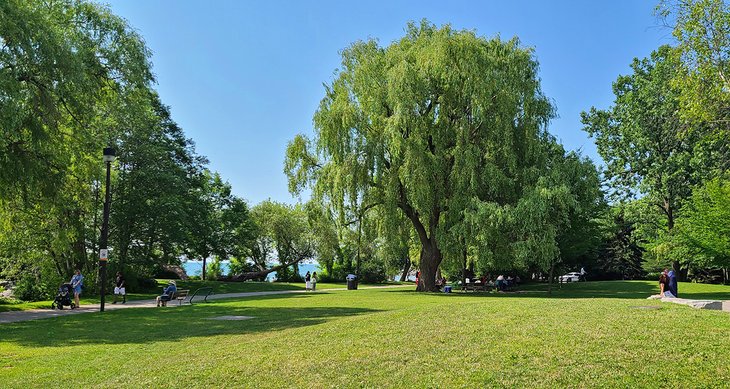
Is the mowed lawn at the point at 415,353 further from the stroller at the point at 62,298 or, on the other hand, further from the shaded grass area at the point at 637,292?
the shaded grass area at the point at 637,292

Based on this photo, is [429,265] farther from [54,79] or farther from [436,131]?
[54,79]

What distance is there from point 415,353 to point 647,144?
39.0 metres

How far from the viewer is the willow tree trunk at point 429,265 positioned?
29.3m

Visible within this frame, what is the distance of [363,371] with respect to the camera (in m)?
7.45

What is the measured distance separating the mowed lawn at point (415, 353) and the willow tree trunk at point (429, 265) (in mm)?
16214

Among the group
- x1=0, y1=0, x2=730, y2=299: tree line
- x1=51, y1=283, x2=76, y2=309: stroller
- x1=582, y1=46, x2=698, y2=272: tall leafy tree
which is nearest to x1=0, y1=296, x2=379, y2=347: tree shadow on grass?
x1=51, y1=283, x2=76, y2=309: stroller

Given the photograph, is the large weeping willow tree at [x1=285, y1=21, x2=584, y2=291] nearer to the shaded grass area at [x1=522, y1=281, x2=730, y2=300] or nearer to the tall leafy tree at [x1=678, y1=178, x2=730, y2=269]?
the shaded grass area at [x1=522, y1=281, x2=730, y2=300]

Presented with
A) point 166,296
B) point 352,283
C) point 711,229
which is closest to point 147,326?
point 166,296

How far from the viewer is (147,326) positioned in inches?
571

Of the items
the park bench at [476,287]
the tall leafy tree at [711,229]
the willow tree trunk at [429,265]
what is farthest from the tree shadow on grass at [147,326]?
the tall leafy tree at [711,229]

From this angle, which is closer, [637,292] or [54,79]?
[54,79]

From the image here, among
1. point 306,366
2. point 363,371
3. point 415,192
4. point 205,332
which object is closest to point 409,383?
point 363,371

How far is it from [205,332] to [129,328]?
2713mm

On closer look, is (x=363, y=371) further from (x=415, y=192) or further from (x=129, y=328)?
(x=415, y=192)
